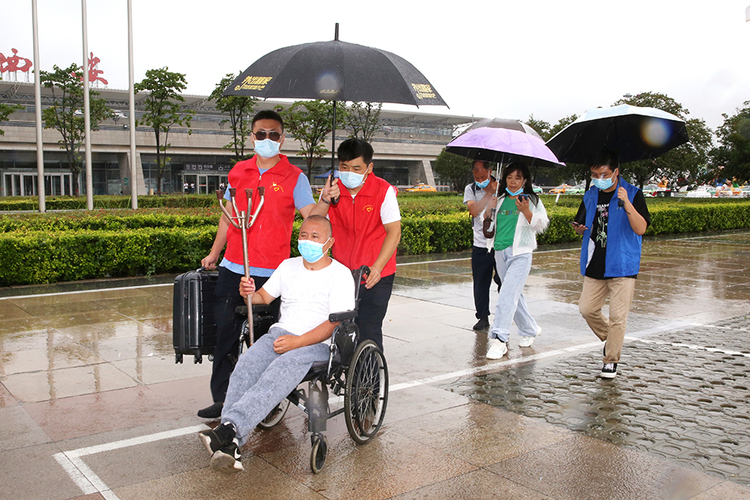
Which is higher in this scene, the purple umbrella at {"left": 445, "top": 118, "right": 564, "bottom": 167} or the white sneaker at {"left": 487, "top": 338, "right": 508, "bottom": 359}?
the purple umbrella at {"left": 445, "top": 118, "right": 564, "bottom": 167}

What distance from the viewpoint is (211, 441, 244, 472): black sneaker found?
3.26 m

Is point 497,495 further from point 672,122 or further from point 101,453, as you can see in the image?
point 672,122

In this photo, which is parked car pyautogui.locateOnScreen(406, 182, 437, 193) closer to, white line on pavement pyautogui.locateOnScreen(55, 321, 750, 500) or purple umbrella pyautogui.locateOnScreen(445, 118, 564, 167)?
purple umbrella pyautogui.locateOnScreen(445, 118, 564, 167)

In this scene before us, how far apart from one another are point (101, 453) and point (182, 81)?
101 ft

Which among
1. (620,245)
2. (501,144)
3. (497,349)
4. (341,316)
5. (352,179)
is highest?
(501,144)

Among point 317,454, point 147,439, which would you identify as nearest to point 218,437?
point 317,454

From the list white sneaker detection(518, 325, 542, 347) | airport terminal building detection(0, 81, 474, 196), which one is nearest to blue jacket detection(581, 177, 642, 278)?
white sneaker detection(518, 325, 542, 347)

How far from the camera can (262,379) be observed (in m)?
3.56

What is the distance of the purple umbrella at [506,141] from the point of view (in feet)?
20.0

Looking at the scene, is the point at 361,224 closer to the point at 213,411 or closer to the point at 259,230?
the point at 259,230

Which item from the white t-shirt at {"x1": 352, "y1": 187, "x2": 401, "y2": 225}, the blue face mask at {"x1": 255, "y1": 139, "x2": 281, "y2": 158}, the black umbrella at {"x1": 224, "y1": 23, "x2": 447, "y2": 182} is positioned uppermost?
the black umbrella at {"x1": 224, "y1": 23, "x2": 447, "y2": 182}

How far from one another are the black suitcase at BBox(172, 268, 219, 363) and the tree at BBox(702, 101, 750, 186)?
114 feet

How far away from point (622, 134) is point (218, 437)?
431 cm

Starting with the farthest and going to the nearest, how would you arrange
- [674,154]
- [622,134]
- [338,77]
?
[674,154] → [622,134] → [338,77]
